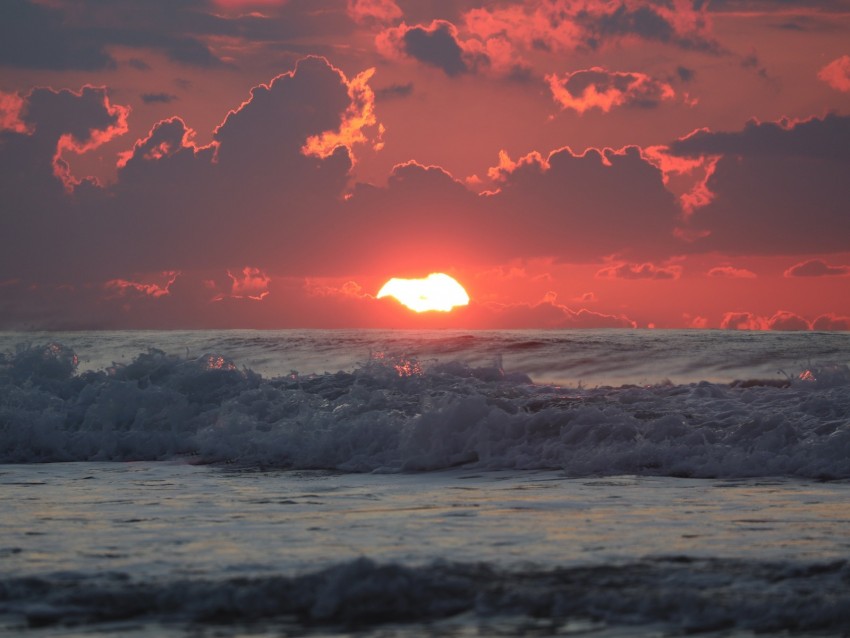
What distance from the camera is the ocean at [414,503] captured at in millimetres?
8008

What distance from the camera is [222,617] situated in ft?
25.9

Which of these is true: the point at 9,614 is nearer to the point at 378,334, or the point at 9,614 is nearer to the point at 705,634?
the point at 705,634

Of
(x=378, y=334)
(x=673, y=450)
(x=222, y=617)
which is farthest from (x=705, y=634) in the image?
(x=378, y=334)

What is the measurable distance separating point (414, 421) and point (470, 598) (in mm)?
10238

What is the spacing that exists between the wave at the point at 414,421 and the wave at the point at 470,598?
6874mm

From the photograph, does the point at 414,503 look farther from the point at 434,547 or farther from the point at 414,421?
the point at 414,421

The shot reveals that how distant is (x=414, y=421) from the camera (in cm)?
1844

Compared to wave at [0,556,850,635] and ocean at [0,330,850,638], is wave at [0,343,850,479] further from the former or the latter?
wave at [0,556,850,635]

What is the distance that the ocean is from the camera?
8.01m

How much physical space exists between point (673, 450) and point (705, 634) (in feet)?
29.0

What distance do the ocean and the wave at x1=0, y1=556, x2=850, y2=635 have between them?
2 cm

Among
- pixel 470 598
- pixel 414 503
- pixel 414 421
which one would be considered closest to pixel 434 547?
pixel 470 598

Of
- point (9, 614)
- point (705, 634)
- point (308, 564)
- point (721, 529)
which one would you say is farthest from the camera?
point (721, 529)

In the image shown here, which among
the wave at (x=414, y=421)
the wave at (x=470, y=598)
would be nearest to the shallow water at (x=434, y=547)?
the wave at (x=470, y=598)
